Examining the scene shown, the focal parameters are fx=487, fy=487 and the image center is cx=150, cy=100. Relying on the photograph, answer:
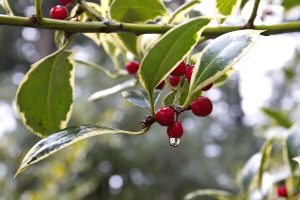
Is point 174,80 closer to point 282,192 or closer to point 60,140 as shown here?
point 60,140

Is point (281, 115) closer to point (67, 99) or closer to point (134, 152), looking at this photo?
point (67, 99)

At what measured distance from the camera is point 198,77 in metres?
0.57

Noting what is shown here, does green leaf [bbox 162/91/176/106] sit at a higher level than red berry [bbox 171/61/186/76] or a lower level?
lower

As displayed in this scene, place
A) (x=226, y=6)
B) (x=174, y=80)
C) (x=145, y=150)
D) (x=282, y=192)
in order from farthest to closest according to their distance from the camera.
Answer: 1. (x=145, y=150)
2. (x=282, y=192)
3. (x=226, y=6)
4. (x=174, y=80)

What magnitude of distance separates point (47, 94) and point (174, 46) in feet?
0.97

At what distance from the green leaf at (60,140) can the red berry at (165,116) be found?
2 centimetres

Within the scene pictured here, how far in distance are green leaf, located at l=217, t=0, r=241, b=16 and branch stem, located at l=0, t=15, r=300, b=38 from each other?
0.29 feet

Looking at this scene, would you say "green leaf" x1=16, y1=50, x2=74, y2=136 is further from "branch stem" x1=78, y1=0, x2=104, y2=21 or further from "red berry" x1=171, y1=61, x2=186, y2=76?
"red berry" x1=171, y1=61, x2=186, y2=76

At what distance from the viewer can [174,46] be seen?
576 millimetres

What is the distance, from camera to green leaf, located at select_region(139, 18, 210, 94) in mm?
572

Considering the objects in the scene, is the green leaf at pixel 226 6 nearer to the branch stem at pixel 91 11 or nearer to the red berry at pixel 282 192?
the branch stem at pixel 91 11

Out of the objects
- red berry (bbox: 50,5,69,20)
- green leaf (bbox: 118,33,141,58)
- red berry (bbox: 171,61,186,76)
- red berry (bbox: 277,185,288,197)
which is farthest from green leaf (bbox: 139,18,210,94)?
red berry (bbox: 277,185,288,197)

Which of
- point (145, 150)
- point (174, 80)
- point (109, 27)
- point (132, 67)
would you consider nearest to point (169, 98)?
point (174, 80)

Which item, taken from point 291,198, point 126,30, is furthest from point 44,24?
→ point 291,198
